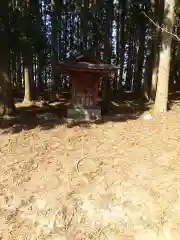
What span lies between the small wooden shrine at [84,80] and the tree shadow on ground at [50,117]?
38 centimetres

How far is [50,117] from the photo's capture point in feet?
29.8

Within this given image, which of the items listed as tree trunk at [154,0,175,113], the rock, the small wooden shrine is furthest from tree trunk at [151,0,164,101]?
the rock

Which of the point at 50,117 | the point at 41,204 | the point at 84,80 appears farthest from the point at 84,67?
the point at 41,204

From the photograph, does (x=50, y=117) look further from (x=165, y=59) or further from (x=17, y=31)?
(x=165, y=59)

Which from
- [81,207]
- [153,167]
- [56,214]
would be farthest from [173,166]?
[56,214]

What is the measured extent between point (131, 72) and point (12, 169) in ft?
44.9

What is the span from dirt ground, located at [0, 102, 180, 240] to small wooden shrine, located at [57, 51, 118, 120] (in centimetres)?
133

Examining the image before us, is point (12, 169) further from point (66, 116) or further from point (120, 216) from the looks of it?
point (66, 116)

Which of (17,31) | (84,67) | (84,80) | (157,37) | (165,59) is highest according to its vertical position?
(17,31)

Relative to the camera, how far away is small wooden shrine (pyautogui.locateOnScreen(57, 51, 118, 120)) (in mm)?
8789

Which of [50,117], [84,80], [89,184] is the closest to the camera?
[89,184]

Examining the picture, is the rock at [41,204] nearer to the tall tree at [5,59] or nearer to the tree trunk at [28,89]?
the tall tree at [5,59]

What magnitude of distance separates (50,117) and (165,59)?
368 centimetres

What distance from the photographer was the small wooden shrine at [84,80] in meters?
8.79
